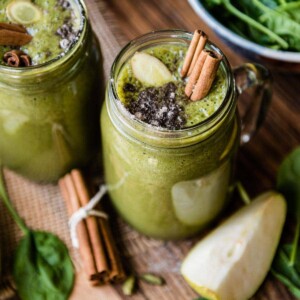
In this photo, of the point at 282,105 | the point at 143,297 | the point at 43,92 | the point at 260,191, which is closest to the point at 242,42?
the point at 282,105

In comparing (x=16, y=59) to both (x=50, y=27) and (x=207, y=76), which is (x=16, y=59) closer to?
(x=50, y=27)

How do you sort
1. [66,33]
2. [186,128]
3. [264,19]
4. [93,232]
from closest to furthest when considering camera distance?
[186,128]
[66,33]
[93,232]
[264,19]

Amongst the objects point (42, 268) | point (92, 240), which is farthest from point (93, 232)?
point (42, 268)

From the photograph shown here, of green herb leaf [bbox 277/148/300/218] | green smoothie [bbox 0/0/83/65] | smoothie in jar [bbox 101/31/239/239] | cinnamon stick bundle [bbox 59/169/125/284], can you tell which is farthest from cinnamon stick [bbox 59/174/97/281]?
green herb leaf [bbox 277/148/300/218]

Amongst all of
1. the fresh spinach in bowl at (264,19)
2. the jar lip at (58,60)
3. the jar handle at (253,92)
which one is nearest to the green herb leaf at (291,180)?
the jar handle at (253,92)

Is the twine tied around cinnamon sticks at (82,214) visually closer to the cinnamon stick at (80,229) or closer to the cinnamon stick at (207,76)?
the cinnamon stick at (80,229)

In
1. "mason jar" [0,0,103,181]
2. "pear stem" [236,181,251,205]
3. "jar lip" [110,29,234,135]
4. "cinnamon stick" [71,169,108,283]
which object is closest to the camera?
"jar lip" [110,29,234,135]

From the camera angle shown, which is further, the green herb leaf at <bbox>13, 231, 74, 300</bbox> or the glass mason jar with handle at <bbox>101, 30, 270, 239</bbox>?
the green herb leaf at <bbox>13, 231, 74, 300</bbox>

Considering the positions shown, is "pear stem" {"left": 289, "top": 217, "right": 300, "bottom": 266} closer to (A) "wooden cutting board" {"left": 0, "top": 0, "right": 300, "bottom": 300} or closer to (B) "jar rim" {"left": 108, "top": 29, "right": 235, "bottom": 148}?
(A) "wooden cutting board" {"left": 0, "top": 0, "right": 300, "bottom": 300}
